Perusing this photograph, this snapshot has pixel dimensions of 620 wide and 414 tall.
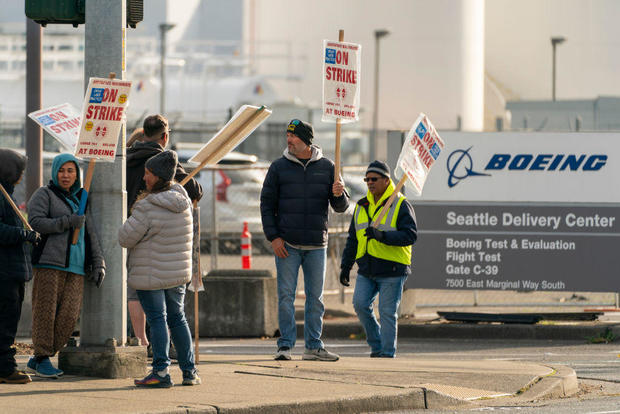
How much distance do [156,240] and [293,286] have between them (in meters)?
2.29

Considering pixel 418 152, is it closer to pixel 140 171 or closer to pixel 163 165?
pixel 140 171

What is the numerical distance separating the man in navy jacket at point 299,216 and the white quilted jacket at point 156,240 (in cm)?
195

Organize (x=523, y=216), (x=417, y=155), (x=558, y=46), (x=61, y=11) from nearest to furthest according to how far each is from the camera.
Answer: (x=61, y=11), (x=417, y=155), (x=523, y=216), (x=558, y=46)

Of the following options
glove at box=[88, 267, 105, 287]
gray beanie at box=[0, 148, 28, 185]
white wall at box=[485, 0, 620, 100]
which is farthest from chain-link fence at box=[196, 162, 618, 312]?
white wall at box=[485, 0, 620, 100]

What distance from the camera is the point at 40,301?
827 cm

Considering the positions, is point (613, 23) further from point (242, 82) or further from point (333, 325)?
point (333, 325)

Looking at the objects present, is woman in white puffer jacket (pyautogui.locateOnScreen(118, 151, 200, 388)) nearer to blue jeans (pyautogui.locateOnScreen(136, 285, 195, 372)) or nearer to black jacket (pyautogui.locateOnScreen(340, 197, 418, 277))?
blue jeans (pyautogui.locateOnScreen(136, 285, 195, 372))

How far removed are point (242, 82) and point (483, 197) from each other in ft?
121

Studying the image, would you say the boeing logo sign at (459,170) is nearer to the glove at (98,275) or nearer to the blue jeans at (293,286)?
the blue jeans at (293,286)

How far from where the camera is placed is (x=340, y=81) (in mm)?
10031

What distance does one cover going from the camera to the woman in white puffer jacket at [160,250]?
25.9 ft

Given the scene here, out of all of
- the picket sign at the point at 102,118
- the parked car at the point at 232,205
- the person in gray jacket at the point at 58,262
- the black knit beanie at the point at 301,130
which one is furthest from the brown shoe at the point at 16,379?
the parked car at the point at 232,205

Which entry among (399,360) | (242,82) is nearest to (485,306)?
(399,360)

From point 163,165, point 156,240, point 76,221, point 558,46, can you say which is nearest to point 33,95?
point 76,221
